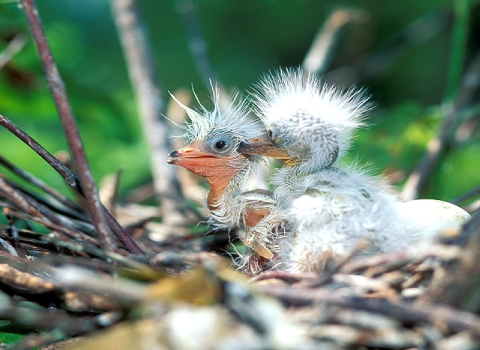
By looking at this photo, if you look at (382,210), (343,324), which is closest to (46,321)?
(343,324)

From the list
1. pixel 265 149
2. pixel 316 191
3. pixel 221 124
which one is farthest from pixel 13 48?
pixel 316 191

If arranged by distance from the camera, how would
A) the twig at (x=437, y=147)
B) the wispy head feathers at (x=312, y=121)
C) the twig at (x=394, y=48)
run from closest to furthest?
the wispy head feathers at (x=312, y=121), the twig at (x=437, y=147), the twig at (x=394, y=48)

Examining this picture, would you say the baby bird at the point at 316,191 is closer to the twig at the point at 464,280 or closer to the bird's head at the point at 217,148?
the bird's head at the point at 217,148

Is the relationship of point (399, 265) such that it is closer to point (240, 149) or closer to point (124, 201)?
point (240, 149)

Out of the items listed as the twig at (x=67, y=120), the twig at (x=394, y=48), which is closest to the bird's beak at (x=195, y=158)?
the twig at (x=67, y=120)

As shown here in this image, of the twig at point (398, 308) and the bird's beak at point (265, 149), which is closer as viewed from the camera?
the twig at point (398, 308)

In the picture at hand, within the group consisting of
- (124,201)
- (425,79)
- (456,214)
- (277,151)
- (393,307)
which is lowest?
(393,307)
